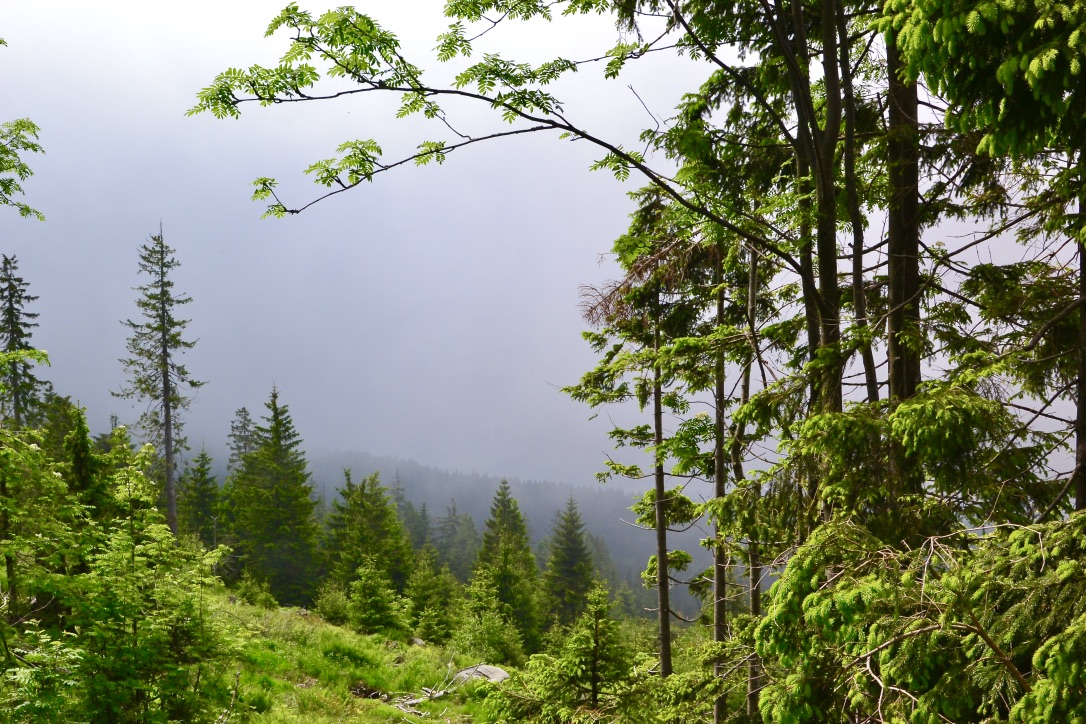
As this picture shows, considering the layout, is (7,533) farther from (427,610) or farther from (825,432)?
(427,610)

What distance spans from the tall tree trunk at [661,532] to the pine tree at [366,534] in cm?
2554

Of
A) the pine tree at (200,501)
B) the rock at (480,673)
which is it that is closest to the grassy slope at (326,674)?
the rock at (480,673)

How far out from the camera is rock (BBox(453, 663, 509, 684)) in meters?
15.4

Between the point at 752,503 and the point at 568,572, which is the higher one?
the point at 752,503

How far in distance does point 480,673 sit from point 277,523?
2283cm

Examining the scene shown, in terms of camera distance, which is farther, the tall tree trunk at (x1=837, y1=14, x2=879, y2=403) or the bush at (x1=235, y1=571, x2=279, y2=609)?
the bush at (x1=235, y1=571, x2=279, y2=609)

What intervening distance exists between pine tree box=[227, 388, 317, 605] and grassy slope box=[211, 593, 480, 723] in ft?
50.2

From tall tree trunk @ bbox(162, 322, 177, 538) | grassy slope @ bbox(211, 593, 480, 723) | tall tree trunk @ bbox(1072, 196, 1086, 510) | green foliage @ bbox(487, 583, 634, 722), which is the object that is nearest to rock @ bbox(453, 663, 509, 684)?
grassy slope @ bbox(211, 593, 480, 723)

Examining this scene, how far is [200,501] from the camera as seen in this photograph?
132 ft

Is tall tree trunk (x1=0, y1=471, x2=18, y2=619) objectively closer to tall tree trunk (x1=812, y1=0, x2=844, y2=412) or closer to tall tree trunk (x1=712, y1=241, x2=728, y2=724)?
tall tree trunk (x1=812, y1=0, x2=844, y2=412)

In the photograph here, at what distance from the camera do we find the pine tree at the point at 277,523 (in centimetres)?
3294

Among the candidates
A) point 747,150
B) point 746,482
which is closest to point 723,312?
point 747,150

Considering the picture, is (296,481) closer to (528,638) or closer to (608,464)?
(528,638)

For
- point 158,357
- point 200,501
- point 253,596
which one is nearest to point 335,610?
point 253,596
